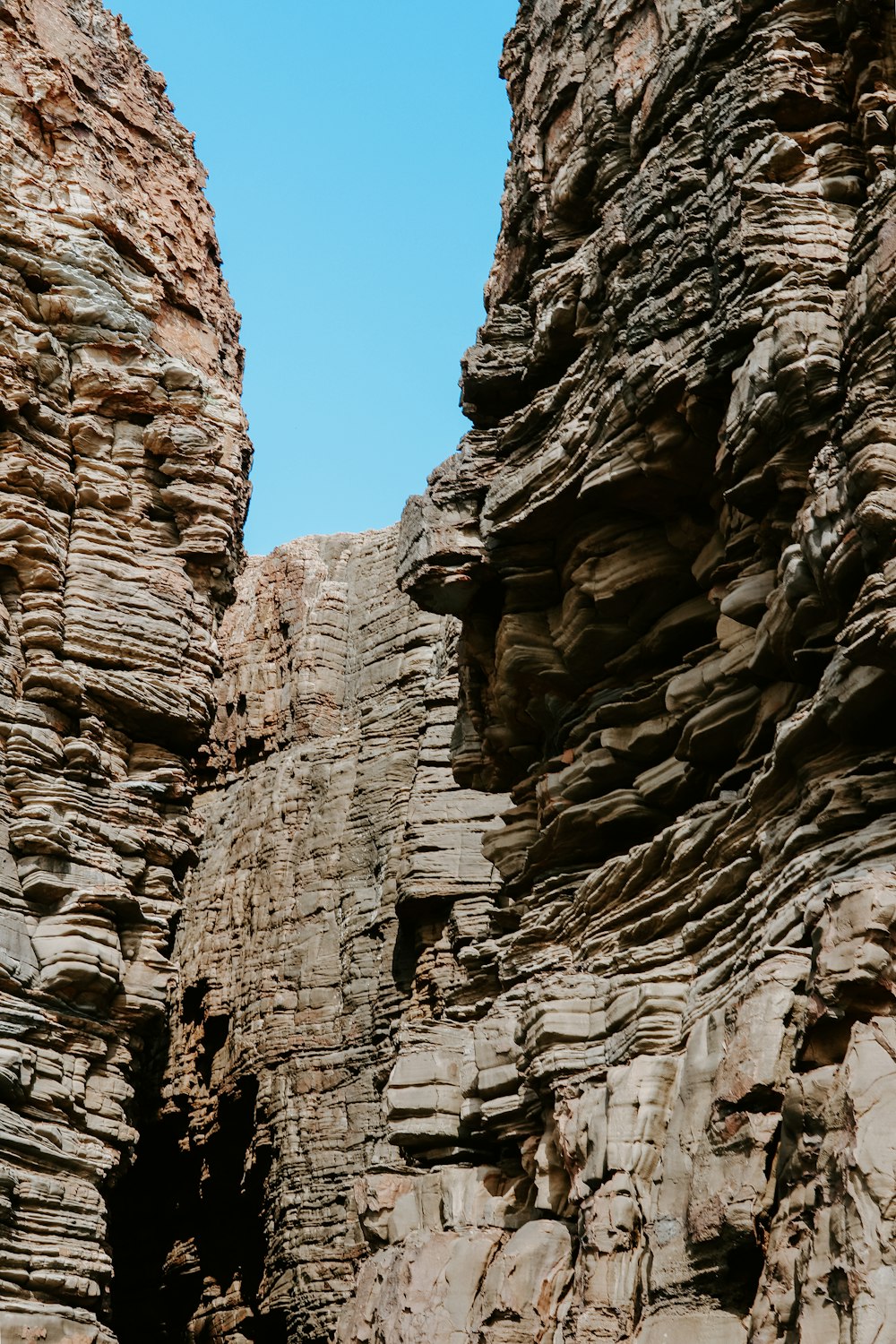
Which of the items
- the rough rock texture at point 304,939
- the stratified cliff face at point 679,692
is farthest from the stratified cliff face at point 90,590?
the rough rock texture at point 304,939

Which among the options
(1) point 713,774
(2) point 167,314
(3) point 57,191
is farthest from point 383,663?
(1) point 713,774

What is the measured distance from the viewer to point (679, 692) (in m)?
15.7

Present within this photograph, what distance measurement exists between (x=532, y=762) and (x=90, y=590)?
9039mm

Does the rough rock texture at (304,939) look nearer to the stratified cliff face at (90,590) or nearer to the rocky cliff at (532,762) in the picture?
the rocky cliff at (532,762)

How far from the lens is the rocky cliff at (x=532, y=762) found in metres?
11.4

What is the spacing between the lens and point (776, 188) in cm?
1473

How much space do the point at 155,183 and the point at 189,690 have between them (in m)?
11.0

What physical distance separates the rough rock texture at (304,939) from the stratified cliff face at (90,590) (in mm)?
6873

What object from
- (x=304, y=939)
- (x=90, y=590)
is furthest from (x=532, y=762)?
(x=304, y=939)

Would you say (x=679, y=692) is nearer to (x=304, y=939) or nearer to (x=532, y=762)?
(x=532, y=762)

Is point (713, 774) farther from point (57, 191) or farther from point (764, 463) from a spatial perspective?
point (57, 191)

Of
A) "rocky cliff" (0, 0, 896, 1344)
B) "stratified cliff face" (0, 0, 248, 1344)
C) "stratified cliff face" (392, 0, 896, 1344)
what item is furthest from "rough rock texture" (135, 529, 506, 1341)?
"stratified cliff face" (392, 0, 896, 1344)

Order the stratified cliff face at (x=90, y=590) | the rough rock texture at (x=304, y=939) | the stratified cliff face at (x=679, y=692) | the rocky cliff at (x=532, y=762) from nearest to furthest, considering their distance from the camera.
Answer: the stratified cliff face at (x=679, y=692) < the rocky cliff at (x=532, y=762) < the stratified cliff face at (x=90, y=590) < the rough rock texture at (x=304, y=939)

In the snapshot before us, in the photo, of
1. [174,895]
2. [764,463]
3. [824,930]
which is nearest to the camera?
[824,930]
